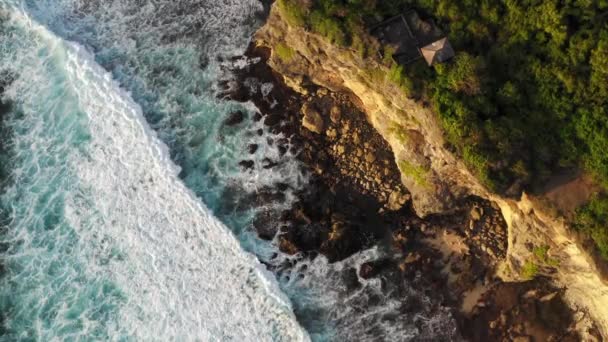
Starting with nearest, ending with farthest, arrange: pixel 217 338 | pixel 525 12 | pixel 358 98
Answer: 1. pixel 525 12
2. pixel 217 338
3. pixel 358 98

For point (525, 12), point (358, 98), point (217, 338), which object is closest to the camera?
point (525, 12)

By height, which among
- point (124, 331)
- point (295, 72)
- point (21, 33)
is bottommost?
point (124, 331)

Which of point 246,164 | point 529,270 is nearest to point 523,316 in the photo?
point 529,270

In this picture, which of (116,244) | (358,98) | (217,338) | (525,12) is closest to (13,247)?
(116,244)

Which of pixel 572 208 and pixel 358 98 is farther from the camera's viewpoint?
pixel 358 98

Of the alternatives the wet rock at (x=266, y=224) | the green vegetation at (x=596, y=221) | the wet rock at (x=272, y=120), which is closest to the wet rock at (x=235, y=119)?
the wet rock at (x=272, y=120)

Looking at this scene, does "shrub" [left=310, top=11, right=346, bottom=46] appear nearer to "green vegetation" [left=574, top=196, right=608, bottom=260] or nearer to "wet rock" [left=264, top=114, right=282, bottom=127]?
"wet rock" [left=264, top=114, right=282, bottom=127]

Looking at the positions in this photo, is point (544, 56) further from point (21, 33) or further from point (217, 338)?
point (21, 33)
